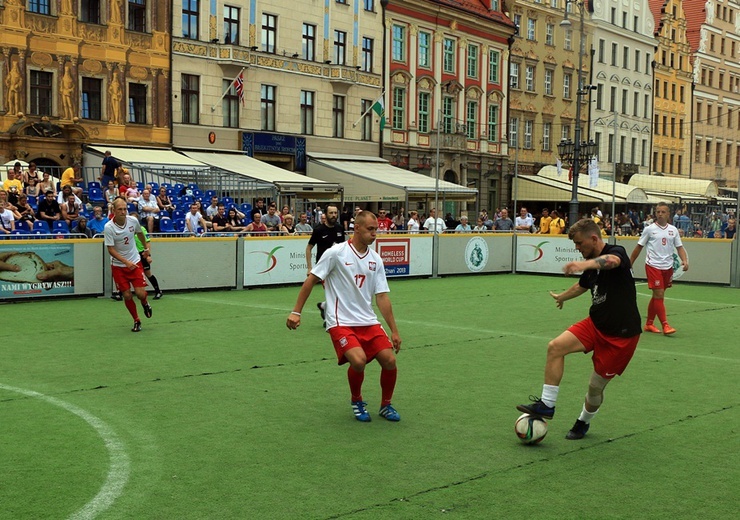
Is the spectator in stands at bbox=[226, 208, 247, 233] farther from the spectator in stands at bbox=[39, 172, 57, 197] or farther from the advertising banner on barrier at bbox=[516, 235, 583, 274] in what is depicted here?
the advertising banner on barrier at bbox=[516, 235, 583, 274]

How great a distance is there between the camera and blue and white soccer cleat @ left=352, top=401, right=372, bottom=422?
28.4 feet

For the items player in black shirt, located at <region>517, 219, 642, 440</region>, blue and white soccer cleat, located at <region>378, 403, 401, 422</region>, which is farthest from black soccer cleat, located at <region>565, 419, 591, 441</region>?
blue and white soccer cleat, located at <region>378, 403, 401, 422</region>

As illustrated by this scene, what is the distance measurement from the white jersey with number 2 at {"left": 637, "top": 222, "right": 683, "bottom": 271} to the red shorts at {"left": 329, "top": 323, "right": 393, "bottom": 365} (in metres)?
7.68

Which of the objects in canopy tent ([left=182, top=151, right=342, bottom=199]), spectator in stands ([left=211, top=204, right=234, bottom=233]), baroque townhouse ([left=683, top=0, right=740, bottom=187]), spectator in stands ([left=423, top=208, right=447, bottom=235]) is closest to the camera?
spectator in stands ([left=211, top=204, right=234, bottom=233])

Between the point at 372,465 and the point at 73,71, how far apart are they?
28580mm

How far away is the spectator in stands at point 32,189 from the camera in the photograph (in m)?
23.5

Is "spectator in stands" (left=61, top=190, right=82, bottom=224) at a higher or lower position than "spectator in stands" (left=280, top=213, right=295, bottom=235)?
higher

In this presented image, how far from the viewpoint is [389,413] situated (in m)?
8.67

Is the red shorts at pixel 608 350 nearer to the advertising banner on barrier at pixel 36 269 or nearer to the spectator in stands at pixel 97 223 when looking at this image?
the advertising banner on barrier at pixel 36 269

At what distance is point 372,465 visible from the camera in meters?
7.20

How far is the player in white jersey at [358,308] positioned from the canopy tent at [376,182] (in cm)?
2985

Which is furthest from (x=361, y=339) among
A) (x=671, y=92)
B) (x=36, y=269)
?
(x=671, y=92)

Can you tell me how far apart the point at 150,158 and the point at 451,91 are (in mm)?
20391

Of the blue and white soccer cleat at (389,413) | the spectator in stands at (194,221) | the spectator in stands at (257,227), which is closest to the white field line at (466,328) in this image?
the spectator in stands at (257,227)
